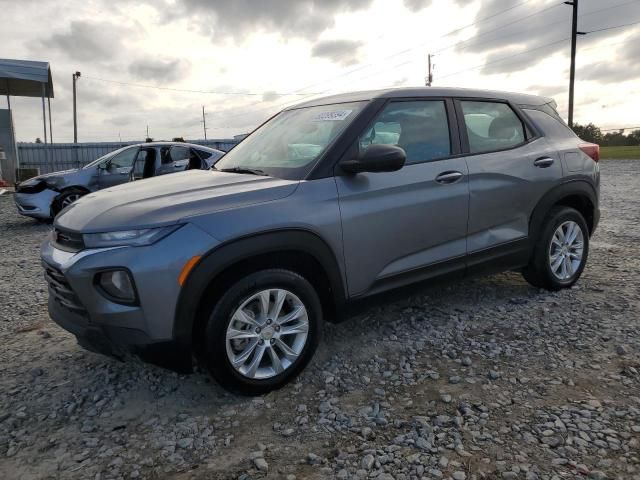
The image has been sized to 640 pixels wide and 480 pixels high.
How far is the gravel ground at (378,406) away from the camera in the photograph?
2.29 metres

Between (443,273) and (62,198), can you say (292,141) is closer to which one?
(443,273)

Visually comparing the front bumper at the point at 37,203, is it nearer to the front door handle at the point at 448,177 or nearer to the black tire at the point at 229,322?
the black tire at the point at 229,322

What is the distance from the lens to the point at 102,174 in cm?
976

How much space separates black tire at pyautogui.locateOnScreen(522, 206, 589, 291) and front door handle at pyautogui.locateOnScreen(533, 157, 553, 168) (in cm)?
41

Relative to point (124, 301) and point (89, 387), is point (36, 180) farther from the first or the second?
point (124, 301)

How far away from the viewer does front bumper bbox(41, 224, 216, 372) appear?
2469 mm

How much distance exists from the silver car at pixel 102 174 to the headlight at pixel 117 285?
21.9ft

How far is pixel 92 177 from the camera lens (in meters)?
9.64

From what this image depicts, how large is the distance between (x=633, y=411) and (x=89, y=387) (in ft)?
10.1

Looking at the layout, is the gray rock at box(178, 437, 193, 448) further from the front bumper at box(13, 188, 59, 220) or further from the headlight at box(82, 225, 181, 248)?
the front bumper at box(13, 188, 59, 220)

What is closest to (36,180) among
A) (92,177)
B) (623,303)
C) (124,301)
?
(92,177)

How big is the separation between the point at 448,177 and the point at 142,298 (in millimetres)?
2196

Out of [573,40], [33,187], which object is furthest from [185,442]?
[573,40]

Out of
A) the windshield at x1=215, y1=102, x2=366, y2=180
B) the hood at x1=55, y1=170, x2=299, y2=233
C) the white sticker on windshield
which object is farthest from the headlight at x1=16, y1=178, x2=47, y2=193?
the white sticker on windshield
